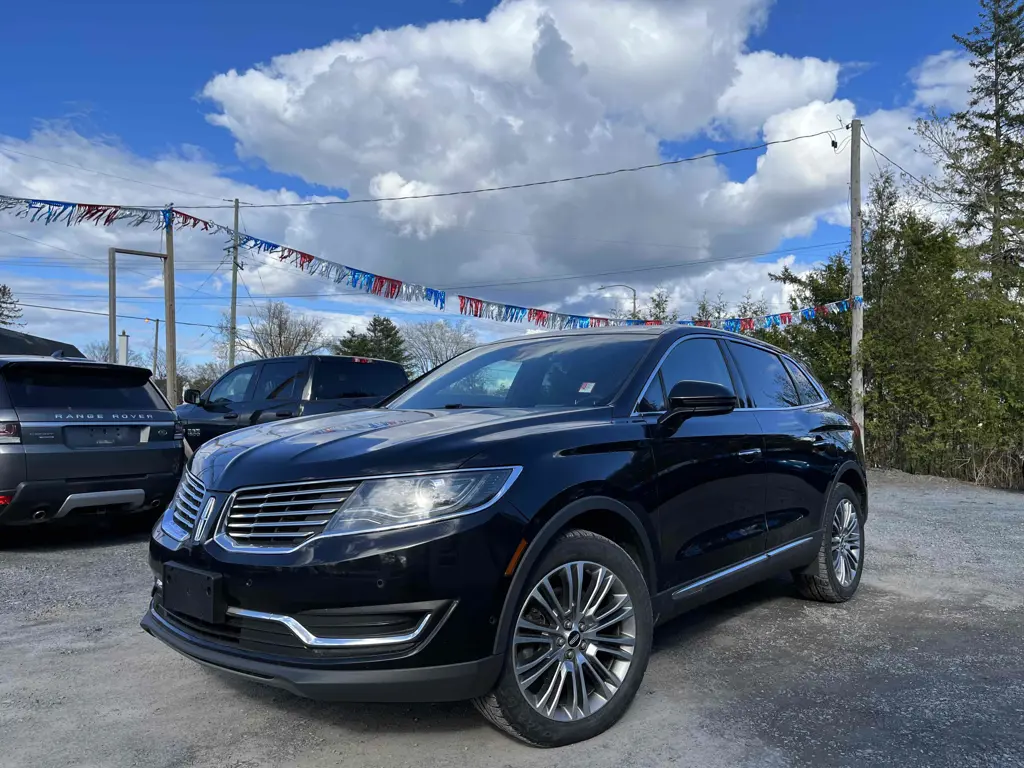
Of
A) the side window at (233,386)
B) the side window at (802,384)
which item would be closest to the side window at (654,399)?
the side window at (802,384)

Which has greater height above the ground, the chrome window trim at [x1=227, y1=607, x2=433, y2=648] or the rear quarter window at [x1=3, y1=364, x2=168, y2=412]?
the rear quarter window at [x1=3, y1=364, x2=168, y2=412]

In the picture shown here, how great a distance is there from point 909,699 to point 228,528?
3.03 m

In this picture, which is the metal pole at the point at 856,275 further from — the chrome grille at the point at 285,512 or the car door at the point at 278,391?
the chrome grille at the point at 285,512

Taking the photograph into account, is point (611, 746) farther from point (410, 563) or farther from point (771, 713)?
point (410, 563)

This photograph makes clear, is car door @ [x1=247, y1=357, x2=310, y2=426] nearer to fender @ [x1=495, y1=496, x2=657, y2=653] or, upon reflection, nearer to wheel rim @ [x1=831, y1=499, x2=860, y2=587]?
wheel rim @ [x1=831, y1=499, x2=860, y2=587]

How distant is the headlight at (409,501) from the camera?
8.46 feet

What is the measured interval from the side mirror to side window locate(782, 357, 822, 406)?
185 centimetres

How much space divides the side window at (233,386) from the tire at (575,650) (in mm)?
7975

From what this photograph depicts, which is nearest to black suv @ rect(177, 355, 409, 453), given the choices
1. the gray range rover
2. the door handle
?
the gray range rover

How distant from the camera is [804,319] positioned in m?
16.6

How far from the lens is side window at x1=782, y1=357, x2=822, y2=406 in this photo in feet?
17.1

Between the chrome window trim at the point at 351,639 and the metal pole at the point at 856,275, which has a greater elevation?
the metal pole at the point at 856,275

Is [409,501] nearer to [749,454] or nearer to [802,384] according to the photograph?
[749,454]

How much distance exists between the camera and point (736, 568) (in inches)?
155
